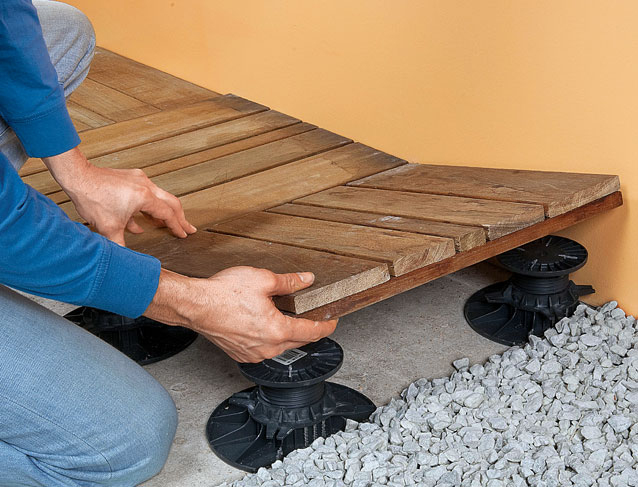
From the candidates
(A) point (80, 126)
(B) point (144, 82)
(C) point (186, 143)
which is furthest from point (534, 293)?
(B) point (144, 82)

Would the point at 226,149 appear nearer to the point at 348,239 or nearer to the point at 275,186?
the point at 275,186

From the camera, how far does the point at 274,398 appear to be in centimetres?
180

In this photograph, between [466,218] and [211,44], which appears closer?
[466,218]

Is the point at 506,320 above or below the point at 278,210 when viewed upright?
below

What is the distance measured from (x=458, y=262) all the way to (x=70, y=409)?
0.89 m

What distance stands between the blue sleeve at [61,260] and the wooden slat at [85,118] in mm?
1559

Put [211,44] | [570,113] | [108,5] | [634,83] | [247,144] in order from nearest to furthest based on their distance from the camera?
[634,83], [570,113], [247,144], [211,44], [108,5]

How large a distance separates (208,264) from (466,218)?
607 millimetres

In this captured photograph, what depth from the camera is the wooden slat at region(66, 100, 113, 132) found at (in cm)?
289

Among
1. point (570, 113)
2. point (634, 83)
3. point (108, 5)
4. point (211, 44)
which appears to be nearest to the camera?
point (634, 83)

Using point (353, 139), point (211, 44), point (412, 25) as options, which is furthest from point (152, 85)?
point (412, 25)

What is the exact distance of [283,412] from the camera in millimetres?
1803

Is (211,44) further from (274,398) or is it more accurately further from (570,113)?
(274,398)

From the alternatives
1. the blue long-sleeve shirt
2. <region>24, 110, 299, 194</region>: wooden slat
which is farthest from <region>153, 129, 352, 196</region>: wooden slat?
the blue long-sleeve shirt
